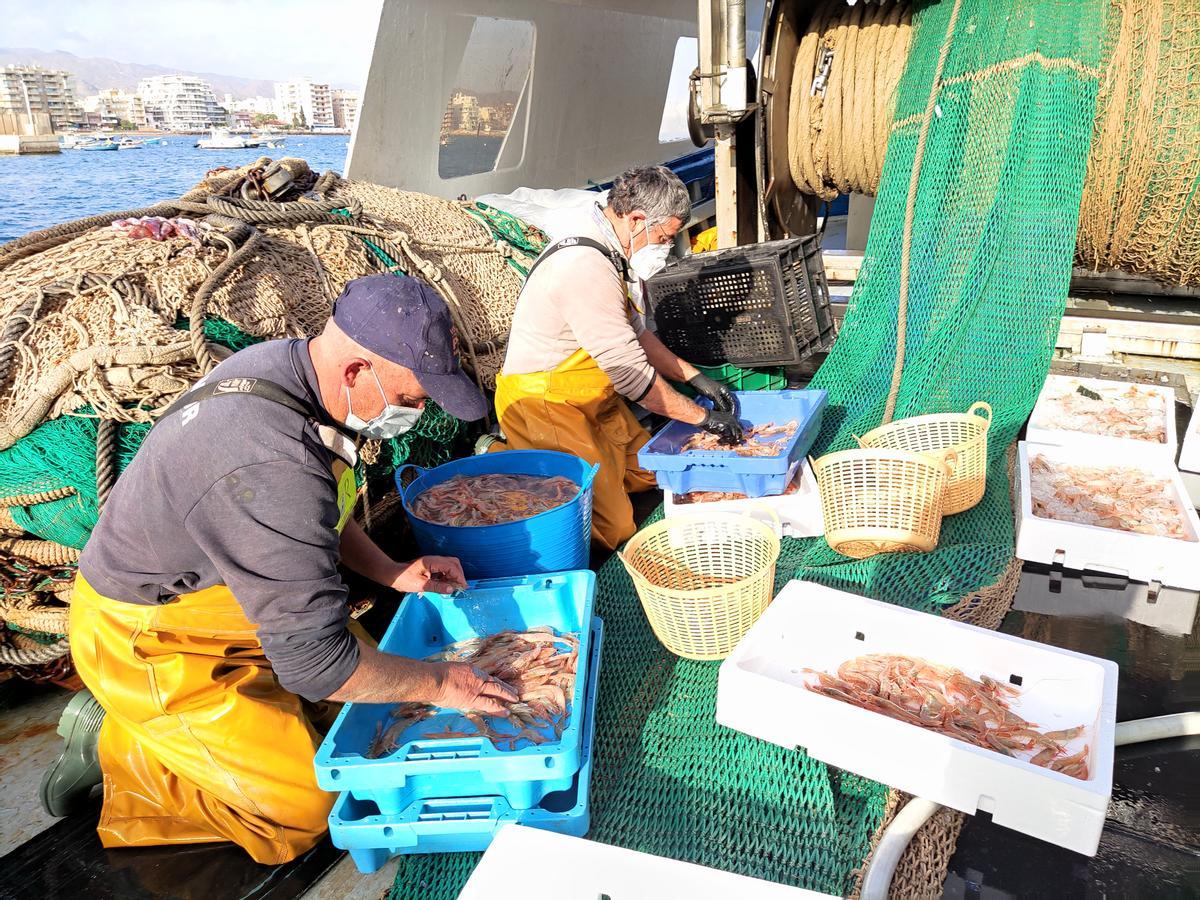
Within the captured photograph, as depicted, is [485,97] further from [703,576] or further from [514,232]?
[703,576]

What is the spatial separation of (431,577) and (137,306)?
5.88ft

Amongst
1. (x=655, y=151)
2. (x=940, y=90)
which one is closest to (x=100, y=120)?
(x=655, y=151)

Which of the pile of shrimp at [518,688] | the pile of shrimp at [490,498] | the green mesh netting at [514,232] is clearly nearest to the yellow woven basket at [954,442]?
the pile of shrimp at [490,498]

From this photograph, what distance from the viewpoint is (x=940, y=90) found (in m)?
5.19

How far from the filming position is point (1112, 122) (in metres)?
5.24

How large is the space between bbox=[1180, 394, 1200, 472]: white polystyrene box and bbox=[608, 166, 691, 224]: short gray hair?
290 cm

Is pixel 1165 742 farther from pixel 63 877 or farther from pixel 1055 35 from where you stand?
pixel 1055 35

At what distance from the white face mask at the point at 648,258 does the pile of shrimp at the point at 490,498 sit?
117 cm

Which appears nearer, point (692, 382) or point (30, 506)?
point (30, 506)

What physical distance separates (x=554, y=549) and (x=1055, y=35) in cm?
444

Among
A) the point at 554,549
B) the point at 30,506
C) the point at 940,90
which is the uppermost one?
the point at 940,90

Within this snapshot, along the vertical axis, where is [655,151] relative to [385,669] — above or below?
above

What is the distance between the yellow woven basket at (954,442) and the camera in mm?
3811

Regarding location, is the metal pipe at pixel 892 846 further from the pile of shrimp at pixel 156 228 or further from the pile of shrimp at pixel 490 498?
the pile of shrimp at pixel 156 228
